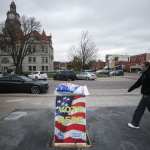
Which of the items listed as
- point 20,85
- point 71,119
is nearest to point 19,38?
point 20,85

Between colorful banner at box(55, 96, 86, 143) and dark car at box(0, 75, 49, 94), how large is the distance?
37.4 ft

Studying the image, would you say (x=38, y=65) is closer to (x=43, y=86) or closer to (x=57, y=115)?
(x=43, y=86)

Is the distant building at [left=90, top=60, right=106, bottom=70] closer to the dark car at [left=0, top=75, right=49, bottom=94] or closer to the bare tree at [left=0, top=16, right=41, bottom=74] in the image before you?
the bare tree at [left=0, top=16, right=41, bottom=74]

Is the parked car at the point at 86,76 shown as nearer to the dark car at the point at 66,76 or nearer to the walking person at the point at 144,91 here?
the dark car at the point at 66,76

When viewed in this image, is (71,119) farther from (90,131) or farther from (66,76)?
(66,76)

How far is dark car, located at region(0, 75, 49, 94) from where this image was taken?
16125 millimetres

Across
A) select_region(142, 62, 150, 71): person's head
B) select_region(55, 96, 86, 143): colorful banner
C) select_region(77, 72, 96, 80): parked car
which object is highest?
select_region(142, 62, 150, 71): person's head

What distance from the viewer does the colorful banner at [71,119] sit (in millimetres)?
4863

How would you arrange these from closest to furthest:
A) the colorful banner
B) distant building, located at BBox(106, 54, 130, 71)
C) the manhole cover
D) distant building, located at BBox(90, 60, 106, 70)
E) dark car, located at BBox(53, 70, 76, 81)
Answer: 1. the colorful banner
2. the manhole cover
3. dark car, located at BBox(53, 70, 76, 81)
4. distant building, located at BBox(90, 60, 106, 70)
5. distant building, located at BBox(106, 54, 130, 71)

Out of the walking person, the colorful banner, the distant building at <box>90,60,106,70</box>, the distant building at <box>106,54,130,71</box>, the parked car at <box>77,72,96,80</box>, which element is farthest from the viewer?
the distant building at <box>106,54,130,71</box>

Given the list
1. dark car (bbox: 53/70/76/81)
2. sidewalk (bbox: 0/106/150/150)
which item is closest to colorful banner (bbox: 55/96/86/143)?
sidewalk (bbox: 0/106/150/150)

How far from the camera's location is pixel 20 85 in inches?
647

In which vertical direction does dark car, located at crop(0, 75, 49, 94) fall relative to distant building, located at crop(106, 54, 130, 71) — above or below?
below

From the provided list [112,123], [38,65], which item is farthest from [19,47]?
[112,123]
